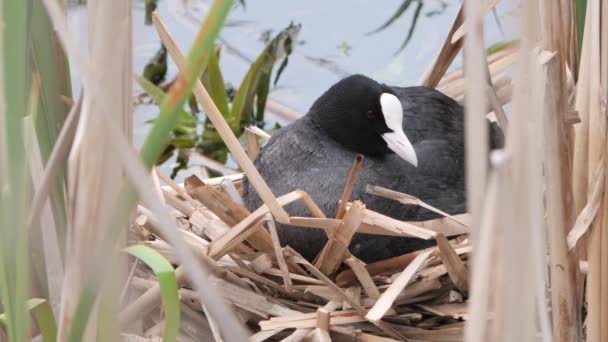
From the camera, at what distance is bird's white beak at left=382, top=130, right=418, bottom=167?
4.62 feet

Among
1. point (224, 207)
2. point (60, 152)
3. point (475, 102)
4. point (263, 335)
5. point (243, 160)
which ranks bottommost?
point (263, 335)

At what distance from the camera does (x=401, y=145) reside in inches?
56.9

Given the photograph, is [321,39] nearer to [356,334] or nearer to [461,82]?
[461,82]

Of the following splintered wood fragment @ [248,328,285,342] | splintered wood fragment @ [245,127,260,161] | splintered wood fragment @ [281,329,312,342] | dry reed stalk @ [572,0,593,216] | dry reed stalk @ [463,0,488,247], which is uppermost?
dry reed stalk @ [463,0,488,247]

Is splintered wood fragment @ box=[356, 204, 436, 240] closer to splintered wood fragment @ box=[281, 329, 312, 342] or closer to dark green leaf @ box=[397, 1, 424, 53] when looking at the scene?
splintered wood fragment @ box=[281, 329, 312, 342]

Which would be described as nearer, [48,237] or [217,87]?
[48,237]

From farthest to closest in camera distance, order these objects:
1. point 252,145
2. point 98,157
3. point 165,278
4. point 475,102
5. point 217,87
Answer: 1. point 217,87
2. point 252,145
3. point 165,278
4. point 98,157
5. point 475,102

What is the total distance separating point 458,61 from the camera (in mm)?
2295

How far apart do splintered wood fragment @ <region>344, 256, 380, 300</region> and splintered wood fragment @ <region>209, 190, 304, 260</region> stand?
119 mm

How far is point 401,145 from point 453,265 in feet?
1.01

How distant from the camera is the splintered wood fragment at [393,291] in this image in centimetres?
110

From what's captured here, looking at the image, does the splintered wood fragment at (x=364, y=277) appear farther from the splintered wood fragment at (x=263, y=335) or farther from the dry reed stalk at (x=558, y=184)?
the dry reed stalk at (x=558, y=184)

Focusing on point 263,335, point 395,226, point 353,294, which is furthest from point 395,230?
point 263,335

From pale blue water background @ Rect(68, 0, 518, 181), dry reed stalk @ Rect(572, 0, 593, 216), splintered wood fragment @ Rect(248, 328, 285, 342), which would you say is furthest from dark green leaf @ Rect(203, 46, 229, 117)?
dry reed stalk @ Rect(572, 0, 593, 216)
